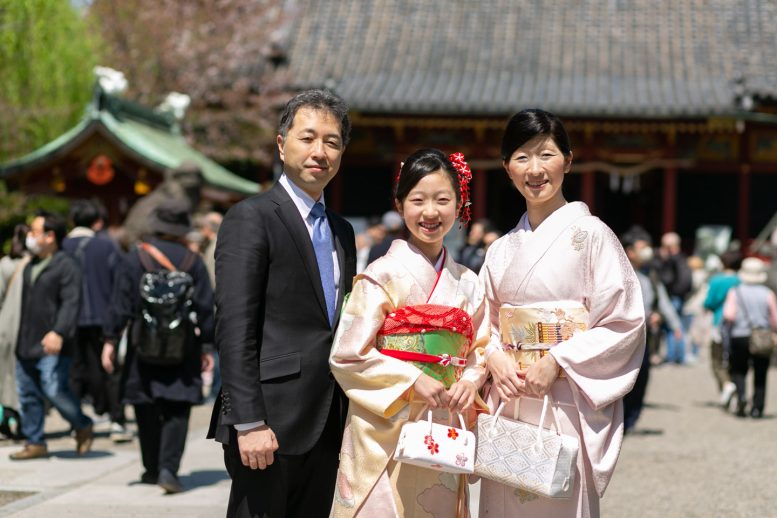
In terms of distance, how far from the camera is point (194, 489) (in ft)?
20.9

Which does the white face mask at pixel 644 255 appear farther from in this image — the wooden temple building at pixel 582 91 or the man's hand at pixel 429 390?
the wooden temple building at pixel 582 91

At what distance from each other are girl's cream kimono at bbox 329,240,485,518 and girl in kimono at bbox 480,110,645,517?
6.9 inches

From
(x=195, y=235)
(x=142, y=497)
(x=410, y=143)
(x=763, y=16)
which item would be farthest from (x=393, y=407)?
(x=763, y=16)

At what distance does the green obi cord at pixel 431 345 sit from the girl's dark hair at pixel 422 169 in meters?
0.49

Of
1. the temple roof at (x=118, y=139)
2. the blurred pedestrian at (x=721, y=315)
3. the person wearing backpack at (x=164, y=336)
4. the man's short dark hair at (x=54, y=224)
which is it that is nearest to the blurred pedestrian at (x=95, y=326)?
the man's short dark hair at (x=54, y=224)

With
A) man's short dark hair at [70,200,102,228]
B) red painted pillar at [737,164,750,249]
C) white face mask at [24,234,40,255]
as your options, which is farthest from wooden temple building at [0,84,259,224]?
red painted pillar at [737,164,750,249]

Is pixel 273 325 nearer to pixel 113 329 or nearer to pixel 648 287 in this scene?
pixel 113 329

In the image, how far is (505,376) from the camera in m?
3.69

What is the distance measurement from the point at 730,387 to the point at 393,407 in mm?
7806

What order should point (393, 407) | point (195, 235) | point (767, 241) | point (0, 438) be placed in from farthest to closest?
point (767, 241), point (195, 235), point (0, 438), point (393, 407)

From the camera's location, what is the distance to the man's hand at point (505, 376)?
3678mm

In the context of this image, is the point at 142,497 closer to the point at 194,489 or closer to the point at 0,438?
the point at 194,489

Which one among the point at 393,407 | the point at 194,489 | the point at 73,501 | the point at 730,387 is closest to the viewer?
the point at 393,407

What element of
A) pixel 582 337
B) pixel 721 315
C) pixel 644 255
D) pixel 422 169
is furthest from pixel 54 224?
pixel 721 315
